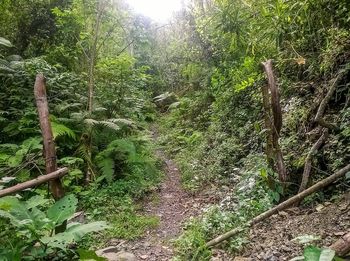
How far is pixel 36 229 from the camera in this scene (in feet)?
9.43

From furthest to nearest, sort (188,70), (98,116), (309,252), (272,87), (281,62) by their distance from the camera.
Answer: (188,70) < (98,116) < (281,62) < (272,87) < (309,252)

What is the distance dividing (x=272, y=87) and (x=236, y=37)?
12.1 feet

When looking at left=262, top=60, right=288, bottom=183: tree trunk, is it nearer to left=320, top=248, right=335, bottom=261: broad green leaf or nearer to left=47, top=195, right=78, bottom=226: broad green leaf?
left=320, top=248, right=335, bottom=261: broad green leaf

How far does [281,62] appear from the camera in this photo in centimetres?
599

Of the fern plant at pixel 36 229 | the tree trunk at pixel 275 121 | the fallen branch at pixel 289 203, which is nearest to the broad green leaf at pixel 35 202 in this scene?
the fern plant at pixel 36 229

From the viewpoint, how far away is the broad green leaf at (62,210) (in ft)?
9.72

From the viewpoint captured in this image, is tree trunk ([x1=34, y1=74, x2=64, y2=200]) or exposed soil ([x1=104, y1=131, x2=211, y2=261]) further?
exposed soil ([x1=104, y1=131, x2=211, y2=261])

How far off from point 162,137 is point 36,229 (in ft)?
25.9

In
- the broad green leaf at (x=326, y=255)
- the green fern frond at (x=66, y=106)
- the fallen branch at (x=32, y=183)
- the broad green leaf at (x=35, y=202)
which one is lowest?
the broad green leaf at (x=326, y=255)

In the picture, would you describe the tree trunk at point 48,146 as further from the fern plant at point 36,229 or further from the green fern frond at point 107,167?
the green fern frond at point 107,167

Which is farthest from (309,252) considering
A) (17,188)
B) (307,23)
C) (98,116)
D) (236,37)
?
(236,37)

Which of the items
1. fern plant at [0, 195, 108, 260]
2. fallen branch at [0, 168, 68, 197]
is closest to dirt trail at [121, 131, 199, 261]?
fern plant at [0, 195, 108, 260]

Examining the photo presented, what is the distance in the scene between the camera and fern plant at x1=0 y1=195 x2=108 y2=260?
2.80 meters

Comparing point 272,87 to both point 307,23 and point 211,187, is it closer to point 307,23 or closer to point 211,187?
point 307,23
